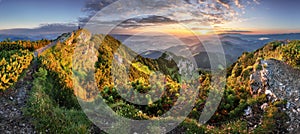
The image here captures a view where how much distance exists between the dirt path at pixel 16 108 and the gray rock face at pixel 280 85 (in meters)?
9.60

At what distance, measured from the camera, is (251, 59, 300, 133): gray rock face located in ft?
33.2

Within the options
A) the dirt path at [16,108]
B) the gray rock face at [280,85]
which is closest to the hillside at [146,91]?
the gray rock face at [280,85]

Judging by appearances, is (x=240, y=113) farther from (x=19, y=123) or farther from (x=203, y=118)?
(x=19, y=123)

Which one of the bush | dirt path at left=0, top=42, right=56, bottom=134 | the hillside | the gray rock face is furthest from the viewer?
the gray rock face

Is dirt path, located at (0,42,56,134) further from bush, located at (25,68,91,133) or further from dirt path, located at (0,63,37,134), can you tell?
bush, located at (25,68,91,133)

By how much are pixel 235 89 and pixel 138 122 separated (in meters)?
6.22

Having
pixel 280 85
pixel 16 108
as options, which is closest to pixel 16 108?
pixel 16 108

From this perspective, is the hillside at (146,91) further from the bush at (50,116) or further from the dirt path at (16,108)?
the dirt path at (16,108)

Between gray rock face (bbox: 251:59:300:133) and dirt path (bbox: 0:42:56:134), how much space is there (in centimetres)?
960

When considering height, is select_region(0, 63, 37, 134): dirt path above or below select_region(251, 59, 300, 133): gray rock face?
below

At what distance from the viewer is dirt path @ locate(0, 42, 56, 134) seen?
859cm

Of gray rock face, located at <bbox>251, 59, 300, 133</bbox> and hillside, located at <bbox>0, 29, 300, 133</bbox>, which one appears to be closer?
hillside, located at <bbox>0, 29, 300, 133</bbox>

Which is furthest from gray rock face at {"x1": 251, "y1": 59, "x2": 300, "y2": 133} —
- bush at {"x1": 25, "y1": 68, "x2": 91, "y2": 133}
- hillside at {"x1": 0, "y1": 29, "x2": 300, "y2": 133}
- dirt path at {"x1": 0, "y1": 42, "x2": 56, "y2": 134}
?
dirt path at {"x1": 0, "y1": 42, "x2": 56, "y2": 134}

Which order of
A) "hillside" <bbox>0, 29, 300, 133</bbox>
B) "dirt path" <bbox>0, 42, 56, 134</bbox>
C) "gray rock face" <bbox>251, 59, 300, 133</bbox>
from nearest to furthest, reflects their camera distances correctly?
"dirt path" <bbox>0, 42, 56, 134</bbox>
"hillside" <bbox>0, 29, 300, 133</bbox>
"gray rock face" <bbox>251, 59, 300, 133</bbox>
